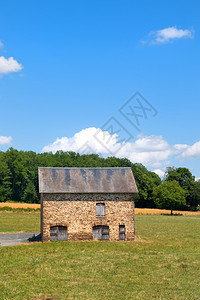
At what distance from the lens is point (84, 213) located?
35.6 metres

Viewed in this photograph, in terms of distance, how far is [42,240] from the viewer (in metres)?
34.3

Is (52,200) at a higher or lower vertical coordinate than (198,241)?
higher

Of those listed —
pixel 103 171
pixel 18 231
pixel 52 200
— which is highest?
pixel 103 171

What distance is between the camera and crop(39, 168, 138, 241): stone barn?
35.0 m

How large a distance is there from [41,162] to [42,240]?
76.9 metres

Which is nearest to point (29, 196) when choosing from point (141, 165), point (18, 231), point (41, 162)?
point (41, 162)

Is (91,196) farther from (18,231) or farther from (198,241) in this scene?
(18,231)

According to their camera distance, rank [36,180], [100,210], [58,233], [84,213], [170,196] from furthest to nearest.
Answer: [36,180], [170,196], [100,210], [84,213], [58,233]

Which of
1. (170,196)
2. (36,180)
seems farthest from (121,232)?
(36,180)

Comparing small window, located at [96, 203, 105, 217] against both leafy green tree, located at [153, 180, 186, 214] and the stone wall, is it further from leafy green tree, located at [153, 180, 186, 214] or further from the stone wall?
leafy green tree, located at [153, 180, 186, 214]

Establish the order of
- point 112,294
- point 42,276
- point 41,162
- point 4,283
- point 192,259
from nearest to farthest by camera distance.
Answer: point 112,294
point 4,283
point 42,276
point 192,259
point 41,162

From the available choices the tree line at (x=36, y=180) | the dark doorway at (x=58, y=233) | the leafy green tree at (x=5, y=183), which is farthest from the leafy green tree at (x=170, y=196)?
the dark doorway at (x=58, y=233)

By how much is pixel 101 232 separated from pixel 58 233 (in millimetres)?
4194

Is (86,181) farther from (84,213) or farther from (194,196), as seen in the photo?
(194,196)
